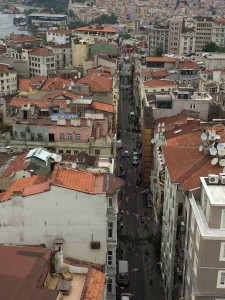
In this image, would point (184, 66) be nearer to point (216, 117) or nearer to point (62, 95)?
point (216, 117)

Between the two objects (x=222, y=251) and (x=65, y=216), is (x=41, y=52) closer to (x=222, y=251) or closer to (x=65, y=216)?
(x=65, y=216)

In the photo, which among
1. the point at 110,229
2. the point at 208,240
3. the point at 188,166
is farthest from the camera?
the point at 188,166

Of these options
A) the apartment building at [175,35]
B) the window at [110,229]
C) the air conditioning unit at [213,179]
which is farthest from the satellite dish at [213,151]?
the apartment building at [175,35]

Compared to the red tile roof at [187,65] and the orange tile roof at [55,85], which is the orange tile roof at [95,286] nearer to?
the orange tile roof at [55,85]

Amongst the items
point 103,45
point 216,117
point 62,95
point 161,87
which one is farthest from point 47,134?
point 103,45

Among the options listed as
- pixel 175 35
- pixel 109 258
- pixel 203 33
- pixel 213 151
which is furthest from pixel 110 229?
pixel 203 33
